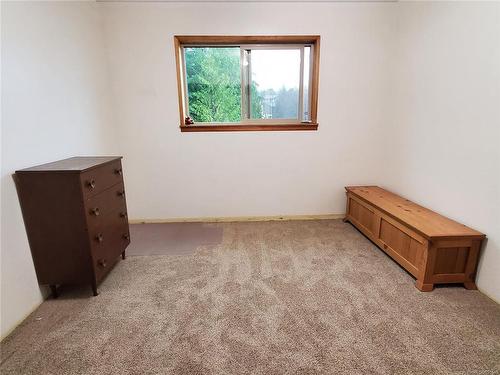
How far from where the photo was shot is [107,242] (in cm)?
213

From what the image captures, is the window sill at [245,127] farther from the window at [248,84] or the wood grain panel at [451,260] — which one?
the wood grain panel at [451,260]

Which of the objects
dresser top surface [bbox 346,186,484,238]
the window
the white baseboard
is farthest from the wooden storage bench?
the window

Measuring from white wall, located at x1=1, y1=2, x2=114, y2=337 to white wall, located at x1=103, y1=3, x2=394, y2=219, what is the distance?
0.47 meters

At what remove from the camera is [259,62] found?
3207mm

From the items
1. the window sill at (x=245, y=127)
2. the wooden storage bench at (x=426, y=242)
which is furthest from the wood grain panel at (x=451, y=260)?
the window sill at (x=245, y=127)

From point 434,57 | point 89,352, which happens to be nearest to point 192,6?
point 434,57

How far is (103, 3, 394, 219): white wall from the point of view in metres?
2.97

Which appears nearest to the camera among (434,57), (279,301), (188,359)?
(188,359)

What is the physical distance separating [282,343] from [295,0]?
3193mm

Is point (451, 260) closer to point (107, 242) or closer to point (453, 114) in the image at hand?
point (453, 114)

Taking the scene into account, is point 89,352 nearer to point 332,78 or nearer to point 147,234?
point 147,234

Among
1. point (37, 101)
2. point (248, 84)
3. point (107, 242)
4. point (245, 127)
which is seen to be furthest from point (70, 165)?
point (248, 84)

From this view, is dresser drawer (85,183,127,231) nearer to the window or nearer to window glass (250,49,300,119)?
the window

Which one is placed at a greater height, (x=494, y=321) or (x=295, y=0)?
(x=295, y=0)
